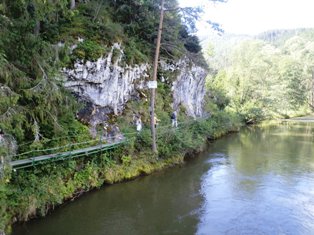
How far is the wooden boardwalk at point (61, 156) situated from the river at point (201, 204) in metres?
1.80

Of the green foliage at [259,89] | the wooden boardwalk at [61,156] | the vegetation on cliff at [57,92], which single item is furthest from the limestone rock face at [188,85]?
the green foliage at [259,89]

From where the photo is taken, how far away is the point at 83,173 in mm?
14211

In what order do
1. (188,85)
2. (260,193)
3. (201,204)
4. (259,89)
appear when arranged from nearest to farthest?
(201,204), (260,193), (188,85), (259,89)

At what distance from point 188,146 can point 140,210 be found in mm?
7890

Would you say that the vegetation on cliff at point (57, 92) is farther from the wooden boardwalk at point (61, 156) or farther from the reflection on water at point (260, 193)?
the reflection on water at point (260, 193)

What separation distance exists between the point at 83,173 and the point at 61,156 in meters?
1.68

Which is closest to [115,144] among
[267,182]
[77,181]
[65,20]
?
[77,181]

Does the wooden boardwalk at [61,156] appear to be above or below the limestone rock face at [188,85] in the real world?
below

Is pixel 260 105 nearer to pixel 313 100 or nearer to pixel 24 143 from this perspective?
pixel 313 100

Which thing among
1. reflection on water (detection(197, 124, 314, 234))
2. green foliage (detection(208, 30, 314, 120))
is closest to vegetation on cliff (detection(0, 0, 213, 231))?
reflection on water (detection(197, 124, 314, 234))

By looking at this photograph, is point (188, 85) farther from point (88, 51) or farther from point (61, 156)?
point (61, 156)

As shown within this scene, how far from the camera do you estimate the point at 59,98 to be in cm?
1127

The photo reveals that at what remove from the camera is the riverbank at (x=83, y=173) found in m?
11.0

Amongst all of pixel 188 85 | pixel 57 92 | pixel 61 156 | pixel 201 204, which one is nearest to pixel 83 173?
pixel 61 156
